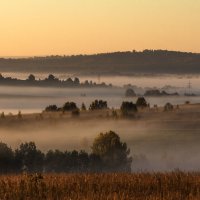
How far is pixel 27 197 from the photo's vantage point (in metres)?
27.1

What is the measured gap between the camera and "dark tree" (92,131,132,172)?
517ft

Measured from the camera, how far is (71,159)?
156250 millimetres

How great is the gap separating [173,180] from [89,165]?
124 meters

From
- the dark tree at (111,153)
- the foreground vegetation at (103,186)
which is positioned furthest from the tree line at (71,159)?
the foreground vegetation at (103,186)

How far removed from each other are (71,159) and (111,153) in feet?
30.4

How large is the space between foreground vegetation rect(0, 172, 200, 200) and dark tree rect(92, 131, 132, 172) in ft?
406

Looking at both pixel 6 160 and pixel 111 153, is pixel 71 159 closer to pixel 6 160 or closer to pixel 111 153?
pixel 111 153

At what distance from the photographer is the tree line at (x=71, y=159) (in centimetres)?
14050

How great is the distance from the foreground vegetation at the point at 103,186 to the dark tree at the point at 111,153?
406 feet

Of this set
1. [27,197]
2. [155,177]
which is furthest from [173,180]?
[27,197]

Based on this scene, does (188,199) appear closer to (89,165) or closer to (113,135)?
(89,165)

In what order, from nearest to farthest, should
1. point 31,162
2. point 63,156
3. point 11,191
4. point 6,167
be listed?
point 11,191
point 6,167
point 31,162
point 63,156

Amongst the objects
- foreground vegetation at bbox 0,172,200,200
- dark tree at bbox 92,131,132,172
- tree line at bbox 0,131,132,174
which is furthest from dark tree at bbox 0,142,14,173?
foreground vegetation at bbox 0,172,200,200

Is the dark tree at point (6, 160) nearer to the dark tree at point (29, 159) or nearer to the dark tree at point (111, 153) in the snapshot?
the dark tree at point (29, 159)
